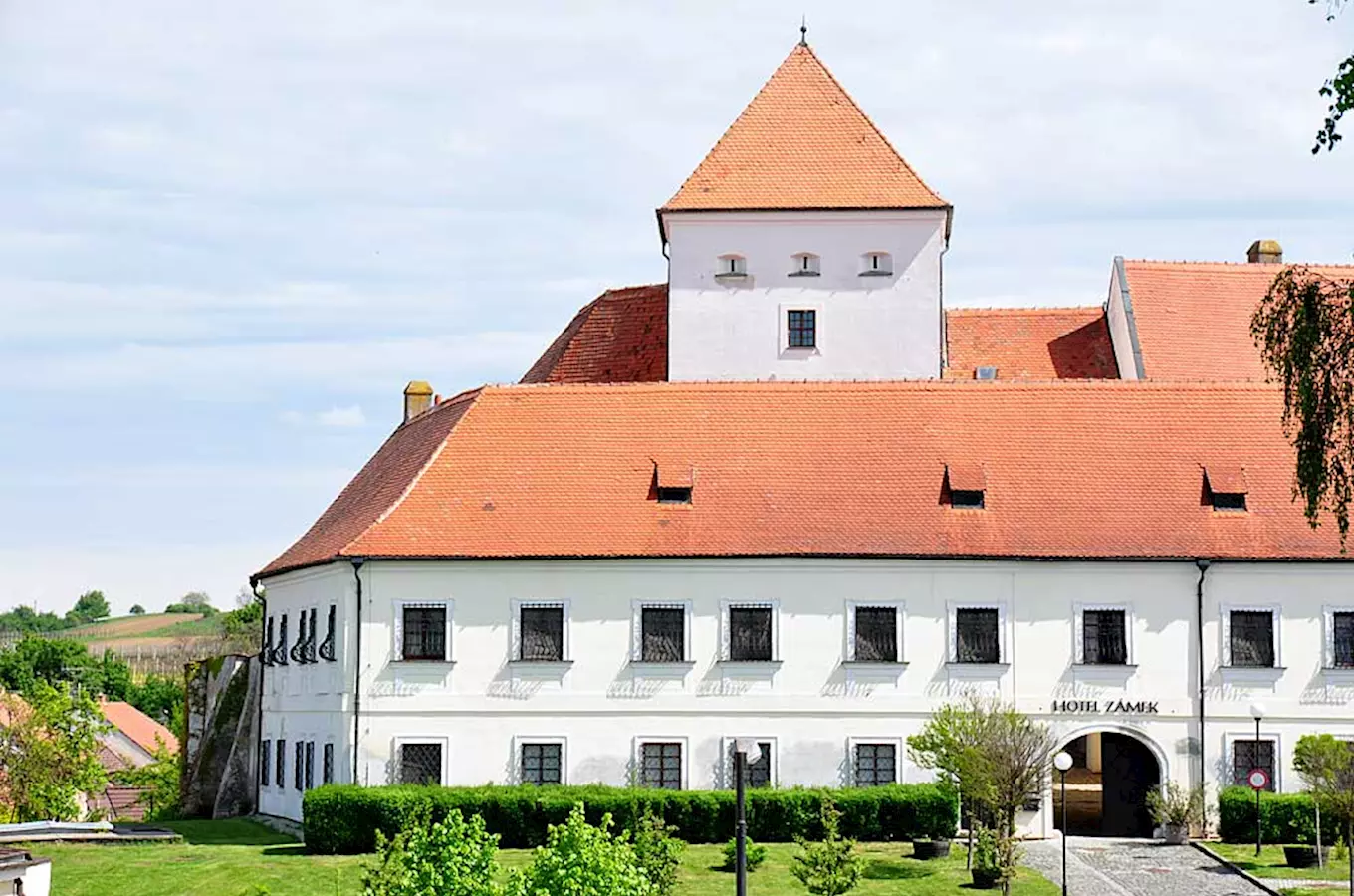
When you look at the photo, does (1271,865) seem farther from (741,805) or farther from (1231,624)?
(741,805)

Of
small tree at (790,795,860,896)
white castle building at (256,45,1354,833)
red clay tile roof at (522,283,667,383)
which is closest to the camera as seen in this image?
small tree at (790,795,860,896)

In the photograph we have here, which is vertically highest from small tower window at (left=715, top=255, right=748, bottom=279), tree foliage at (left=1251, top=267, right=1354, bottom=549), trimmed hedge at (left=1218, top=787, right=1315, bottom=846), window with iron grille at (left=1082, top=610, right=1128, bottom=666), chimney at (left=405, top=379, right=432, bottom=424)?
small tower window at (left=715, top=255, right=748, bottom=279)

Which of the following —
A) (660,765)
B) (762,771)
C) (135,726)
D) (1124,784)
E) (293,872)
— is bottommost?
(293,872)

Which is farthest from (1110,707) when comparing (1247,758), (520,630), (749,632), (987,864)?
(520,630)

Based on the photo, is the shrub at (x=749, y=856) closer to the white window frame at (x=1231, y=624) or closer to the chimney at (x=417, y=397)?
the white window frame at (x=1231, y=624)

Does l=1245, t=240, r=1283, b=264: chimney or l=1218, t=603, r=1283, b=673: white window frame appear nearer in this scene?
l=1218, t=603, r=1283, b=673: white window frame

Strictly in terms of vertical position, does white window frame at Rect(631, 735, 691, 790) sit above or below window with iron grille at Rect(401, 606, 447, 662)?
below

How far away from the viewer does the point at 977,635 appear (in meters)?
42.5

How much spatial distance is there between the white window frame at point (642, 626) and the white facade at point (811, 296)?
1081 cm

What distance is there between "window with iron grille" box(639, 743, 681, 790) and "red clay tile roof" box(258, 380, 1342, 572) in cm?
396

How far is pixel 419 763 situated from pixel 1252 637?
56.4 ft

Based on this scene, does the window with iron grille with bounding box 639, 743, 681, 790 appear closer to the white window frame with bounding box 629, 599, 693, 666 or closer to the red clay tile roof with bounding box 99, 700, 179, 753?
the white window frame with bounding box 629, 599, 693, 666

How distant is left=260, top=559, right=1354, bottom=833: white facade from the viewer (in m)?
42.2

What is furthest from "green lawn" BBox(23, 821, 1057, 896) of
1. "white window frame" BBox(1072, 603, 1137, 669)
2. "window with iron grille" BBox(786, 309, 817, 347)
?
"window with iron grille" BBox(786, 309, 817, 347)
